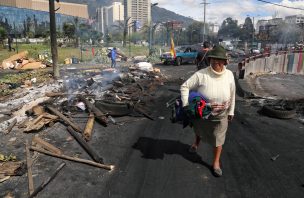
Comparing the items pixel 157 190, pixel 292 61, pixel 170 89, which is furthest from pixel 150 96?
pixel 292 61

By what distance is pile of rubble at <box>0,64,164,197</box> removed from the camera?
5.65 m

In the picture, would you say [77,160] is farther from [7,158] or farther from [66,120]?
[66,120]

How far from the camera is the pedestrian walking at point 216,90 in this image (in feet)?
15.9

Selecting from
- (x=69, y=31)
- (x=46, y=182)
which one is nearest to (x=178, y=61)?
(x=46, y=182)

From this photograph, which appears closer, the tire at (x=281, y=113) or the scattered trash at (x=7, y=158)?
the scattered trash at (x=7, y=158)

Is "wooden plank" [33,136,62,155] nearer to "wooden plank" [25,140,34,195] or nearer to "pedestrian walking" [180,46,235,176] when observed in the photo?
"wooden plank" [25,140,34,195]

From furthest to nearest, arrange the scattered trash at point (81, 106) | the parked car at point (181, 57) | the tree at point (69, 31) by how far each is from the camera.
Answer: the tree at point (69, 31), the parked car at point (181, 57), the scattered trash at point (81, 106)

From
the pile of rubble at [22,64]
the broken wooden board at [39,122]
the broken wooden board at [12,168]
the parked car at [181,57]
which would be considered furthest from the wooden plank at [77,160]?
the parked car at [181,57]

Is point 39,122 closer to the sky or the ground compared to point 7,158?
closer to the sky

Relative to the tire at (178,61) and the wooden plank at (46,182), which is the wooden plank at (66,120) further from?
the tire at (178,61)

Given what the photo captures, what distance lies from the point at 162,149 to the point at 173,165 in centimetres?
85

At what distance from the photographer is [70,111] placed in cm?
919

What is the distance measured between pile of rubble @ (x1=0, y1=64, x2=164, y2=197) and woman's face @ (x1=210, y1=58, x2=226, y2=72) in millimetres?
2646

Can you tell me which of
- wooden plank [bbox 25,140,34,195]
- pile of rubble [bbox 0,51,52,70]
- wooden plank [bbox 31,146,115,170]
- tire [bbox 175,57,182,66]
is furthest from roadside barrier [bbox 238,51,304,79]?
wooden plank [bbox 25,140,34,195]
